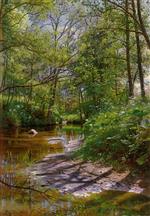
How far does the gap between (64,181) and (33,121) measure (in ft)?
82.9

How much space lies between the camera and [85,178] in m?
11.2

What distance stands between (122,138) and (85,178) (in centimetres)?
210

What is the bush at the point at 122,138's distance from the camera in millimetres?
11344

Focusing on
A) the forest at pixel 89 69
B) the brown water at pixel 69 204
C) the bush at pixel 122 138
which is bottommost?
the brown water at pixel 69 204

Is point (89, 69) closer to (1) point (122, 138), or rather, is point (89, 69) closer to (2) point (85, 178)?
(1) point (122, 138)

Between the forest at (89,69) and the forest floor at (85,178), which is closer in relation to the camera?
the forest at (89,69)

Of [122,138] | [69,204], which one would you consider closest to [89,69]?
A: [122,138]

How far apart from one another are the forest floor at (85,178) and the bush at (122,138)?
18.9 inches

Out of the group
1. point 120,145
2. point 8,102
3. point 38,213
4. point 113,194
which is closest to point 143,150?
point 120,145

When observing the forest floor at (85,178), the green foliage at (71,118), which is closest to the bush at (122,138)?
the forest floor at (85,178)

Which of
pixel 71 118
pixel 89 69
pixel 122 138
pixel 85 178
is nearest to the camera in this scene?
pixel 85 178

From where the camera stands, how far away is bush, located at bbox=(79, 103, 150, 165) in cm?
1134

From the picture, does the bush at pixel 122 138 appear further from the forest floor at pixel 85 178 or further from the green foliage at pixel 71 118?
the green foliage at pixel 71 118

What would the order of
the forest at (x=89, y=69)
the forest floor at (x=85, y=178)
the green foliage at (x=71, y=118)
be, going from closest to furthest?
the forest at (x=89, y=69), the forest floor at (x=85, y=178), the green foliage at (x=71, y=118)
